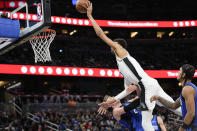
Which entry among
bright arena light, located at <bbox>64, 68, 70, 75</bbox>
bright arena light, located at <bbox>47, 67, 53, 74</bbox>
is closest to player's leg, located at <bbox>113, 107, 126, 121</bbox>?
bright arena light, located at <bbox>47, 67, 53, 74</bbox>

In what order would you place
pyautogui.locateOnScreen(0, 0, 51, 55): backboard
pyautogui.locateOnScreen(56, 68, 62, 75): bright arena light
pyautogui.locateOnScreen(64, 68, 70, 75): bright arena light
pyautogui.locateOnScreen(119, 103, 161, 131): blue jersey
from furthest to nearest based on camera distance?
pyautogui.locateOnScreen(64, 68, 70, 75): bright arena light < pyautogui.locateOnScreen(56, 68, 62, 75): bright arena light < pyautogui.locateOnScreen(0, 0, 51, 55): backboard < pyautogui.locateOnScreen(119, 103, 161, 131): blue jersey

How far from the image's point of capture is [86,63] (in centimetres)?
2592

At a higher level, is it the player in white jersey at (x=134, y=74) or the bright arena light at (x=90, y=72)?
the player in white jersey at (x=134, y=74)

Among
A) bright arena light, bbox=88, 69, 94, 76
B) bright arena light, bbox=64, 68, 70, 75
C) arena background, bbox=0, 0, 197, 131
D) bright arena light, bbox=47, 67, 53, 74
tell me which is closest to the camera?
arena background, bbox=0, 0, 197, 131

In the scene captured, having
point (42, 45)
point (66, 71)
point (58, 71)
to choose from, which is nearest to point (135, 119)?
point (42, 45)

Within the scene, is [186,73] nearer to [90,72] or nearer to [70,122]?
[70,122]

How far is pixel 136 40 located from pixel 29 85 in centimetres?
1065

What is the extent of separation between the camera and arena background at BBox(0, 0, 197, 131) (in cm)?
1723

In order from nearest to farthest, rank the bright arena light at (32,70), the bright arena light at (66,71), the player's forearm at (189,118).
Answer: the player's forearm at (189,118) < the bright arena light at (32,70) < the bright arena light at (66,71)

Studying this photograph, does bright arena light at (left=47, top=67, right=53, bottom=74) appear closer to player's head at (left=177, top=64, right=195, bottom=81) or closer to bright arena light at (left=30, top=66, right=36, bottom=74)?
bright arena light at (left=30, top=66, right=36, bottom=74)

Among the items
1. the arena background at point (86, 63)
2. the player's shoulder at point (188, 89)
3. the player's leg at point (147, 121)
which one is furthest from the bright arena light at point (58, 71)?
the player's shoulder at point (188, 89)

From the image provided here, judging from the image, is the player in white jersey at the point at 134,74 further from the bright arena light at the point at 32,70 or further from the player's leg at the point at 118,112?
the bright arena light at the point at 32,70

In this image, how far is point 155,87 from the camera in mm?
5594

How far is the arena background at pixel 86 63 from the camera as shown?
17.2 meters
